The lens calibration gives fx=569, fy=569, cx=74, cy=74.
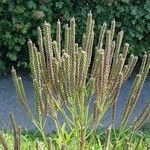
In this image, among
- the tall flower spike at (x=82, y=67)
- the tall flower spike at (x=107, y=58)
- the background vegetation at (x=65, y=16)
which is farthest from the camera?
the background vegetation at (x=65, y=16)

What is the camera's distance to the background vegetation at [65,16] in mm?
7281

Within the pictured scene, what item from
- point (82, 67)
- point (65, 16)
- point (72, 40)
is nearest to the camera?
point (82, 67)

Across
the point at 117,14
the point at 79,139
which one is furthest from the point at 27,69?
the point at 79,139

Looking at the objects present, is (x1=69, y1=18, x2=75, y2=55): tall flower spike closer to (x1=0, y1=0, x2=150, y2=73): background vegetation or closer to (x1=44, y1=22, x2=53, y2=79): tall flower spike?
(x1=44, y1=22, x2=53, y2=79): tall flower spike

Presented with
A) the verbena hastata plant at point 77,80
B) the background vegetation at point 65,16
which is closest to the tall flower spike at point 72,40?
the verbena hastata plant at point 77,80

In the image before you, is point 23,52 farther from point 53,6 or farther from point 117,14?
point 117,14

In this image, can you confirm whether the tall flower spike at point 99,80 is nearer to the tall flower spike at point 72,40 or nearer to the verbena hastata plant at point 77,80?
the verbena hastata plant at point 77,80

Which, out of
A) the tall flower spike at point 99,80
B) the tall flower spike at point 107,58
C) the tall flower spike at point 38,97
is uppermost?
the tall flower spike at point 107,58

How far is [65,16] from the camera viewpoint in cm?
732

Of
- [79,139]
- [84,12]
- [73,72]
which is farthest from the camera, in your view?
[84,12]

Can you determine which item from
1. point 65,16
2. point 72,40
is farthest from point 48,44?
point 65,16

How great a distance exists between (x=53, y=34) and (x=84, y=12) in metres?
0.54

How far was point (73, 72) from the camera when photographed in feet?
7.75

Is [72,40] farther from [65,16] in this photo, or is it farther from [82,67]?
[65,16]
